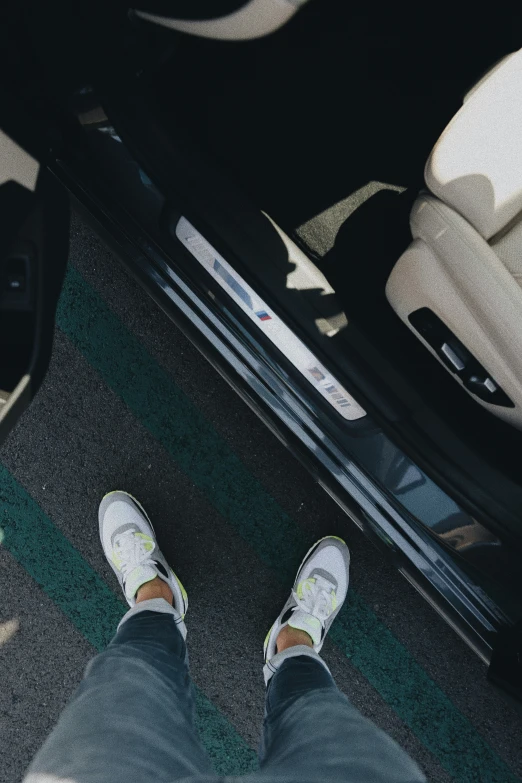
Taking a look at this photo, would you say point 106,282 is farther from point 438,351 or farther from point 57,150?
point 438,351

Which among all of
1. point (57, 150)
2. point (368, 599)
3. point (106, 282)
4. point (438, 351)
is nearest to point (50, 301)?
point (57, 150)

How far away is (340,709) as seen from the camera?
99 centimetres

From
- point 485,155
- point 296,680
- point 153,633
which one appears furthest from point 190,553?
point 485,155

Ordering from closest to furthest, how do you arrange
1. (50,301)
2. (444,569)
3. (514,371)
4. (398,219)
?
(514,371) < (50,301) < (444,569) < (398,219)

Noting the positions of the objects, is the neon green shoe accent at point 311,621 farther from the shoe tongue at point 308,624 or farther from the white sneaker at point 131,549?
the white sneaker at point 131,549

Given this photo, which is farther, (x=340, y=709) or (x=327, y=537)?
(x=327, y=537)

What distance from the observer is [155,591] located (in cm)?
142

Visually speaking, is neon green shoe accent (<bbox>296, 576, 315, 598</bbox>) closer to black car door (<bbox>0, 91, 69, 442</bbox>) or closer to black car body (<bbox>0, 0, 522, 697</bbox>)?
black car body (<bbox>0, 0, 522, 697</bbox>)

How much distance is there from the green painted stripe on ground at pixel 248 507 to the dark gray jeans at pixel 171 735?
36cm

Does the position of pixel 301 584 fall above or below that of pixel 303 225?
below

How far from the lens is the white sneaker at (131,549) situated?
1.43 metres

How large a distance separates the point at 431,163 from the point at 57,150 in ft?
2.37

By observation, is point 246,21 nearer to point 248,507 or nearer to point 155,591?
point 248,507

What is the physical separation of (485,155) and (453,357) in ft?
1.18
